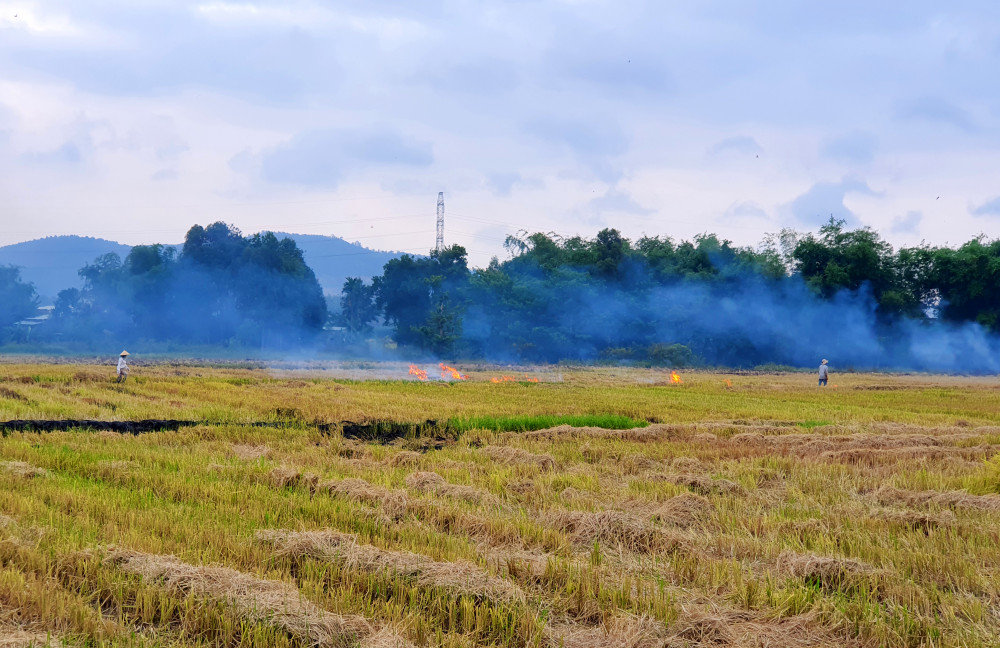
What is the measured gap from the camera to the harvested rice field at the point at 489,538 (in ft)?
13.2

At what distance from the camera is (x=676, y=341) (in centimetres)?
6153

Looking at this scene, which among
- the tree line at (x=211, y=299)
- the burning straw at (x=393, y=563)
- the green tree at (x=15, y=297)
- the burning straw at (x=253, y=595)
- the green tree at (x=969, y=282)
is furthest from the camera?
the green tree at (x=15, y=297)

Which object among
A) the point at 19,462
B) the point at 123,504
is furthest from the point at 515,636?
the point at 19,462

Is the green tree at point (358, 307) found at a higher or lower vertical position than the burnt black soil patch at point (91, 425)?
higher

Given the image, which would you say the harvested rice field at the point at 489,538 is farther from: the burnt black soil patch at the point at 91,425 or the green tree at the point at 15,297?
the green tree at the point at 15,297

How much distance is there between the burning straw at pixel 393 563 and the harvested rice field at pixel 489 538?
19 mm

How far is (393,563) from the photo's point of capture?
483 cm

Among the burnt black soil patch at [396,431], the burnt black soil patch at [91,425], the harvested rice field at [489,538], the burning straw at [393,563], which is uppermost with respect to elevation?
the burning straw at [393,563]

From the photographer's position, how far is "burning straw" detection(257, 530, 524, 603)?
4406 mm

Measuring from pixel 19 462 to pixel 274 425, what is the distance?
489cm

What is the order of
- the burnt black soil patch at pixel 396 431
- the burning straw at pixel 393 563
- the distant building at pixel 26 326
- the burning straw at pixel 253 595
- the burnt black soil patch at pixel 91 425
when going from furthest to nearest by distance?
the distant building at pixel 26 326
the burnt black soil patch at pixel 396 431
the burnt black soil patch at pixel 91 425
the burning straw at pixel 393 563
the burning straw at pixel 253 595

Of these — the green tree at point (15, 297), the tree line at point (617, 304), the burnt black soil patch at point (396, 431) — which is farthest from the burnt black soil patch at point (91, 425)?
the green tree at point (15, 297)

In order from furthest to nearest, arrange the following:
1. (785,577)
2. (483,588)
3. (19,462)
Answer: (19,462) → (785,577) → (483,588)

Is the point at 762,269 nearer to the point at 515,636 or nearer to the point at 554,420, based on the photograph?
the point at 554,420
